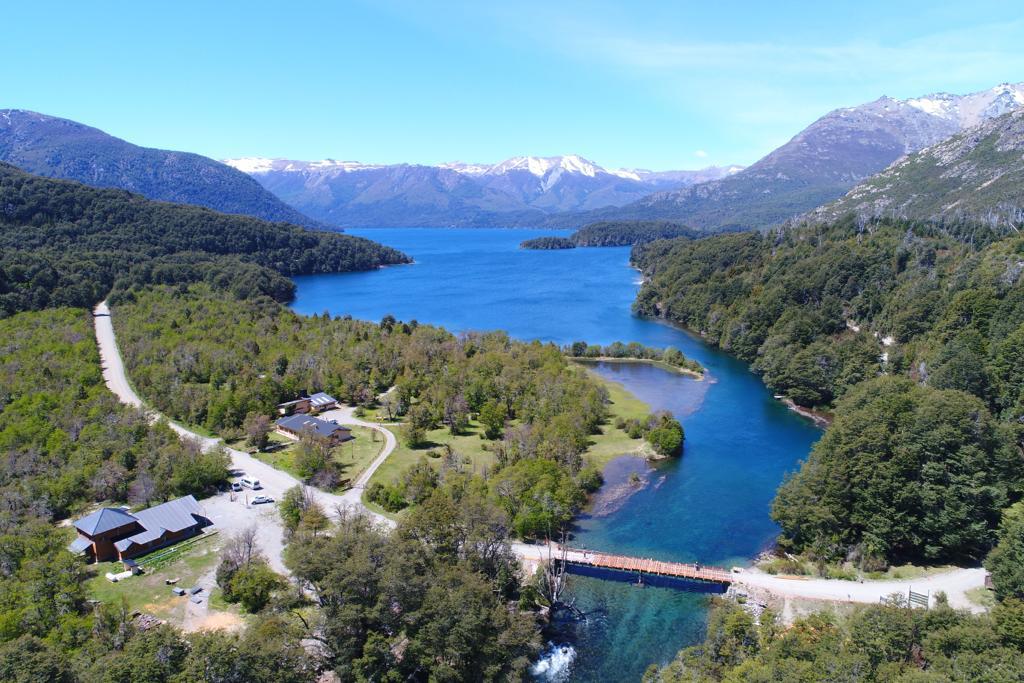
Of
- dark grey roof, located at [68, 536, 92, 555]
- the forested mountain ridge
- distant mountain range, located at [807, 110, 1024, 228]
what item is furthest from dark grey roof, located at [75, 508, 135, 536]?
distant mountain range, located at [807, 110, 1024, 228]

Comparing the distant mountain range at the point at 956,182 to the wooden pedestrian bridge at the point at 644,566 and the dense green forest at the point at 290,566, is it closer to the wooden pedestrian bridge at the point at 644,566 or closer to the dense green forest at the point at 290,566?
the wooden pedestrian bridge at the point at 644,566

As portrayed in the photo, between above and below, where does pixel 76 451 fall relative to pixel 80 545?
above

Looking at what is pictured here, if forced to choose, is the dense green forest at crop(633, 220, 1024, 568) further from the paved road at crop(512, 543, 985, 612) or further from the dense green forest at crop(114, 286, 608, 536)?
the dense green forest at crop(114, 286, 608, 536)

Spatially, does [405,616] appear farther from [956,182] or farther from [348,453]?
[956,182]

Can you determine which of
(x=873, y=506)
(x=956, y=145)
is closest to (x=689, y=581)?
(x=873, y=506)

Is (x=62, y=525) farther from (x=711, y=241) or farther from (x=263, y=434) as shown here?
(x=711, y=241)

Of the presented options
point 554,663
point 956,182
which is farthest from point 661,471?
point 956,182

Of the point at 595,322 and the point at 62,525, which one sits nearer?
the point at 62,525
